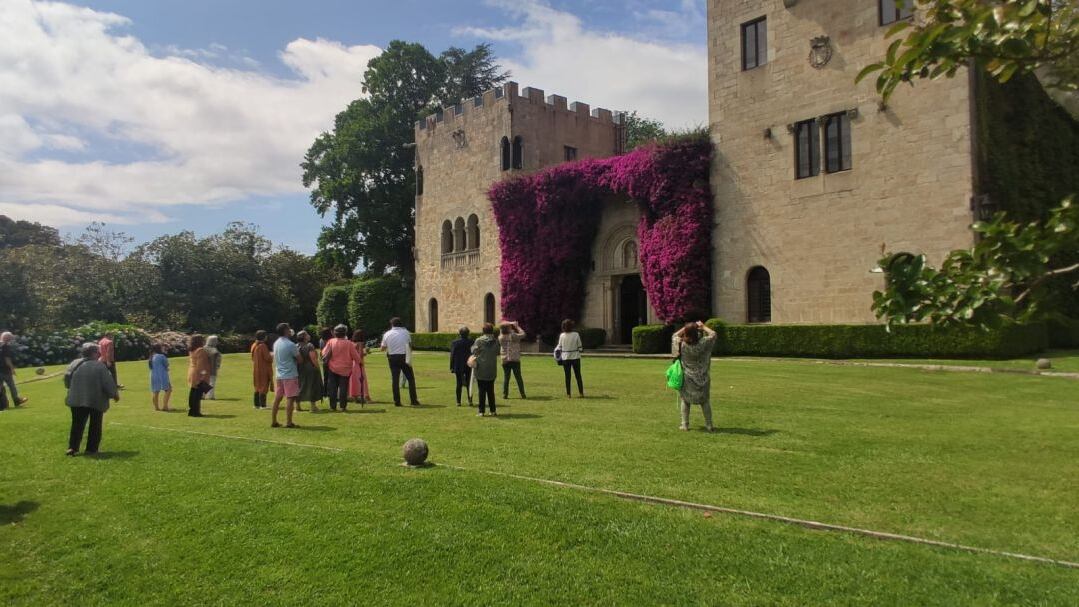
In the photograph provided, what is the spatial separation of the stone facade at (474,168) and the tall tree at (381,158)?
522 cm

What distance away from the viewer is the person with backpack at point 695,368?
9766mm

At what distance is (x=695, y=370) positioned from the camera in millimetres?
9805

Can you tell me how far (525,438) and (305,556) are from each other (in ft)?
13.7

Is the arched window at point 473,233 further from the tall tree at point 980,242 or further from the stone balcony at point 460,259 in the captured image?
the tall tree at point 980,242

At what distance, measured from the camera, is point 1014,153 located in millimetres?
21328

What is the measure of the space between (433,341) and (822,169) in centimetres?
2030

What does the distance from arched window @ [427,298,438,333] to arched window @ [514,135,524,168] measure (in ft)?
31.2

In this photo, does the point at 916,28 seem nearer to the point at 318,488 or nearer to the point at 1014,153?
the point at 318,488

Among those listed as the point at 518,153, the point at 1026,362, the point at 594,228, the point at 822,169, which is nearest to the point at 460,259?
the point at 518,153

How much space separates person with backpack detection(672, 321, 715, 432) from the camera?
32.0ft

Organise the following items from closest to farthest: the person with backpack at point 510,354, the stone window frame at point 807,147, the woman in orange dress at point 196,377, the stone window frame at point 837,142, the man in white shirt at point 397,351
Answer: the woman in orange dress at point 196,377, the man in white shirt at point 397,351, the person with backpack at point 510,354, the stone window frame at point 837,142, the stone window frame at point 807,147

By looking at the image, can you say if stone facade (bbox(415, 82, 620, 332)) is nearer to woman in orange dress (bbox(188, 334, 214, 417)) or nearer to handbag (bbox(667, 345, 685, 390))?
woman in orange dress (bbox(188, 334, 214, 417))

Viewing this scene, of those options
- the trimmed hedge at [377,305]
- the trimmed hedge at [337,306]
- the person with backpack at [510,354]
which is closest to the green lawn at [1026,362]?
the person with backpack at [510,354]

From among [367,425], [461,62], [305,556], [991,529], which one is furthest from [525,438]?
[461,62]
